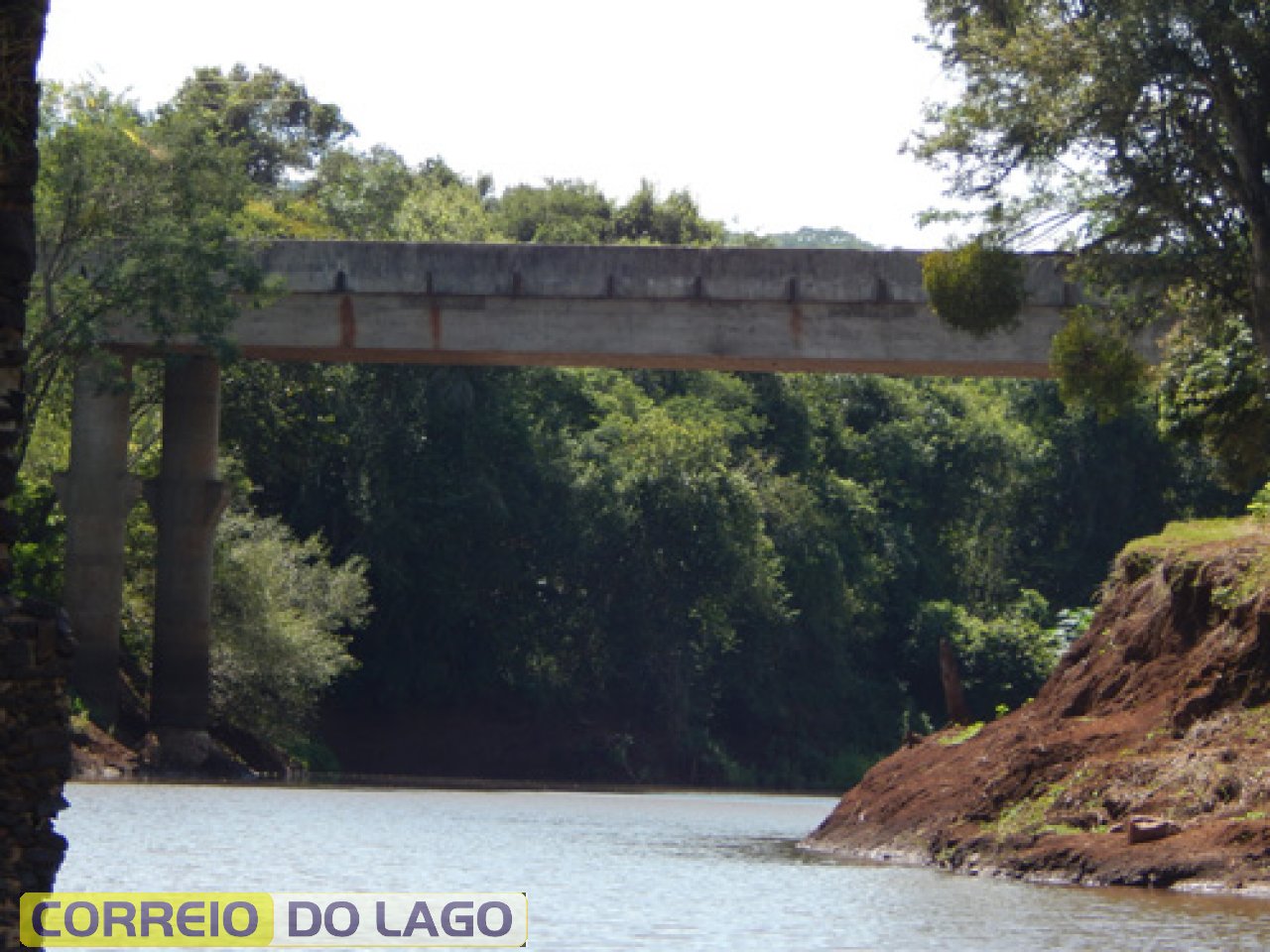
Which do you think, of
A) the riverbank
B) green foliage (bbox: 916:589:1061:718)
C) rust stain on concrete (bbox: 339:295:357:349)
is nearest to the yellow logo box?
the riverbank

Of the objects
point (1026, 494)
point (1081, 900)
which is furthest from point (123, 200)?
point (1026, 494)

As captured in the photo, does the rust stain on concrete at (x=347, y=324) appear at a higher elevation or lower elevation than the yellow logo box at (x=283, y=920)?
higher

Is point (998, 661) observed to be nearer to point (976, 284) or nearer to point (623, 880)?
point (976, 284)

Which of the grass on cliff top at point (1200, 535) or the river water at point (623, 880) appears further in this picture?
the grass on cliff top at point (1200, 535)

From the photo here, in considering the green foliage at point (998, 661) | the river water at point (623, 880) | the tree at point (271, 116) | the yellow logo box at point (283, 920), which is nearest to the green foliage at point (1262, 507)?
the river water at point (623, 880)

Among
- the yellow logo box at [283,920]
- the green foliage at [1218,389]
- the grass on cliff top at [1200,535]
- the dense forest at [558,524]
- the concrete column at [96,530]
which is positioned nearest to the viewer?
the yellow logo box at [283,920]

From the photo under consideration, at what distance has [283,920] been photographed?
14.8m

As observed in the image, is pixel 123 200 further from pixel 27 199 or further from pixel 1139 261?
pixel 27 199

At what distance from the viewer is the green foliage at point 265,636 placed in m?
42.3

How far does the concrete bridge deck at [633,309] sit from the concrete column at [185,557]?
326 cm

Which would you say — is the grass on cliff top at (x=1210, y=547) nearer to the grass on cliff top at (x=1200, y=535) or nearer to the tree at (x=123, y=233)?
the grass on cliff top at (x=1200, y=535)

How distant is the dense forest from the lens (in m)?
39.2

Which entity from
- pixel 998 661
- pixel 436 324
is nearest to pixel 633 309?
pixel 436 324

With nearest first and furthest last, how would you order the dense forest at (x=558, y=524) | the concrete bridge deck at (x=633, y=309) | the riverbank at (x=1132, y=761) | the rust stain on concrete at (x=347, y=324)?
1. the riverbank at (x=1132, y=761)
2. the concrete bridge deck at (x=633, y=309)
3. the rust stain on concrete at (x=347, y=324)
4. the dense forest at (x=558, y=524)
